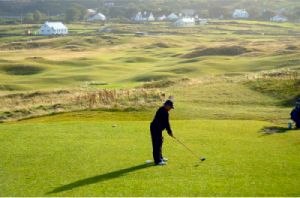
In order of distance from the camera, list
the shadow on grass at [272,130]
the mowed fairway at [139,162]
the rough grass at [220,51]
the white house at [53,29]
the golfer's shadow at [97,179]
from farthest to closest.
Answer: the white house at [53,29] → the rough grass at [220,51] → the shadow on grass at [272,130] → the golfer's shadow at [97,179] → the mowed fairway at [139,162]

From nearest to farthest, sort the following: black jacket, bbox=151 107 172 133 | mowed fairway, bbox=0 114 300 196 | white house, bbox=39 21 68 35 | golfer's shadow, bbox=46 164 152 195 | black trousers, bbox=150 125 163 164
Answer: mowed fairway, bbox=0 114 300 196
golfer's shadow, bbox=46 164 152 195
black trousers, bbox=150 125 163 164
black jacket, bbox=151 107 172 133
white house, bbox=39 21 68 35

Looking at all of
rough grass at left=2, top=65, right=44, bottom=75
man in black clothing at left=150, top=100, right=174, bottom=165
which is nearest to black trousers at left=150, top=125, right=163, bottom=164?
man in black clothing at left=150, top=100, right=174, bottom=165

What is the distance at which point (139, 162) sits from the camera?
1856cm

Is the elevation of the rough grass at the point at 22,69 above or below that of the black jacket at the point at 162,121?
below

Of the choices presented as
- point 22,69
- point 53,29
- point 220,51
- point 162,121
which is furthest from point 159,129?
point 53,29

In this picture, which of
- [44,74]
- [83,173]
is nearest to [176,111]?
[83,173]

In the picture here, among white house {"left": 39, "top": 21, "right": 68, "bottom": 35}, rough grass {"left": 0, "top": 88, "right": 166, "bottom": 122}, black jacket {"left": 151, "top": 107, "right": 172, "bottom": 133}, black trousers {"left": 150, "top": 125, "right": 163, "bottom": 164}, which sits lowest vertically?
rough grass {"left": 0, "top": 88, "right": 166, "bottom": 122}

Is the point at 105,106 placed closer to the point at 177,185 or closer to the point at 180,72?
the point at 177,185

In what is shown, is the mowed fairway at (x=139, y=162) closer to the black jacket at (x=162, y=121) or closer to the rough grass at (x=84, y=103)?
the black jacket at (x=162, y=121)

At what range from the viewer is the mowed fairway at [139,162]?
49.5 ft

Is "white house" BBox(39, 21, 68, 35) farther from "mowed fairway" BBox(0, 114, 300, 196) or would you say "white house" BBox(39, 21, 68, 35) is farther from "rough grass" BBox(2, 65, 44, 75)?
"mowed fairway" BBox(0, 114, 300, 196)

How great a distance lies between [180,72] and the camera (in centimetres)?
6969

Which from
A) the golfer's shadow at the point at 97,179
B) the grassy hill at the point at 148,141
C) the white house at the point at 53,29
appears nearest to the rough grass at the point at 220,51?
the grassy hill at the point at 148,141

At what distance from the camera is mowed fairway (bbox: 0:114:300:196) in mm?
15094
